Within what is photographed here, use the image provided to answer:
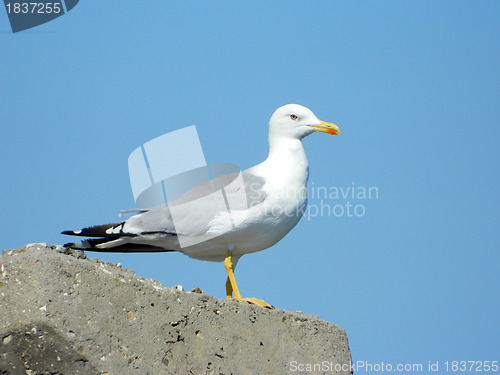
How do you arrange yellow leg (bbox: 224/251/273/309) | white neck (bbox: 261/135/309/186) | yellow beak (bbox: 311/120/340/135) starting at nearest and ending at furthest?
yellow leg (bbox: 224/251/273/309)
white neck (bbox: 261/135/309/186)
yellow beak (bbox: 311/120/340/135)

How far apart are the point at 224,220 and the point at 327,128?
1.86 m

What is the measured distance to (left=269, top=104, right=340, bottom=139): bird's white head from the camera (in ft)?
28.4

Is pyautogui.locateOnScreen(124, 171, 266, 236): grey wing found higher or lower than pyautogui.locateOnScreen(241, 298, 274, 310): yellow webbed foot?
higher

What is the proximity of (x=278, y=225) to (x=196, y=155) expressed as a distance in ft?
4.38

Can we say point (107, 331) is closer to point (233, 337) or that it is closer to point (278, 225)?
point (233, 337)

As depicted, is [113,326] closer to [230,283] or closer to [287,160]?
[230,283]

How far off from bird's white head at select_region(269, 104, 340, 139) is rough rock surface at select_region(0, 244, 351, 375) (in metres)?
2.75

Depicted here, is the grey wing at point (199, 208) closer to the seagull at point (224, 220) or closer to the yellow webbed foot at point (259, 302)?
the seagull at point (224, 220)

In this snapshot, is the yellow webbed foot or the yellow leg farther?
the yellow leg

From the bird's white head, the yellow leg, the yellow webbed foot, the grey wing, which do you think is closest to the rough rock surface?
the yellow webbed foot

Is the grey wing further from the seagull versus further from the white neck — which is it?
the white neck

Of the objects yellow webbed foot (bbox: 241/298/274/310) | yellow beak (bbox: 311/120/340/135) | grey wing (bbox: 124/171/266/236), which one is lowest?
yellow webbed foot (bbox: 241/298/274/310)

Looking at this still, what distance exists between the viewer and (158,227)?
7.94 m

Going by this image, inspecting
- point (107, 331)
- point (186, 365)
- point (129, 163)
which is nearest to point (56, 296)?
point (107, 331)
